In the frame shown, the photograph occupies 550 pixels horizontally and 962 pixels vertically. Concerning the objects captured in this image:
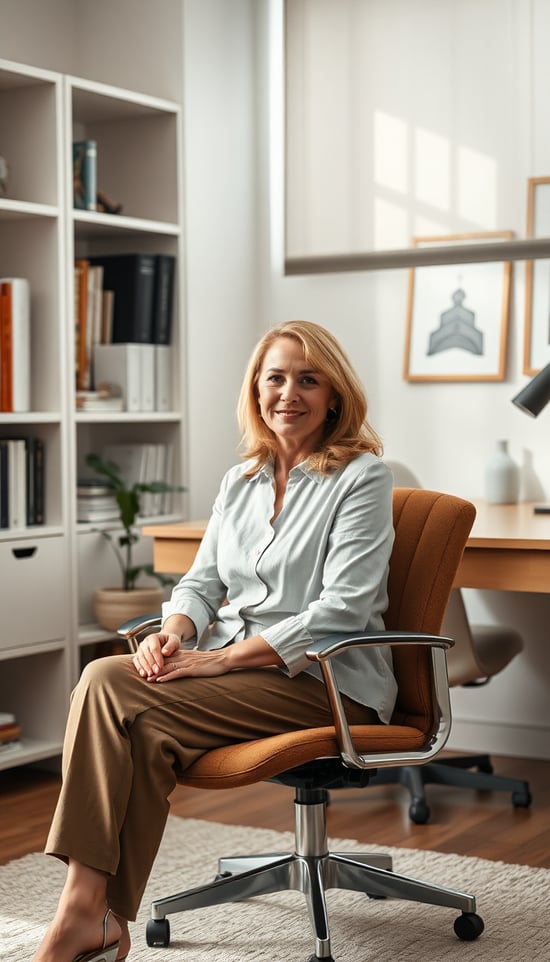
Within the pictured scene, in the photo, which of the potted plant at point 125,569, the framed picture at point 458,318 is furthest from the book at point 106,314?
the framed picture at point 458,318

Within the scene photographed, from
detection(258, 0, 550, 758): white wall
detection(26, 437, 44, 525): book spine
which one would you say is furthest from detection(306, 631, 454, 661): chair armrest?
detection(258, 0, 550, 758): white wall

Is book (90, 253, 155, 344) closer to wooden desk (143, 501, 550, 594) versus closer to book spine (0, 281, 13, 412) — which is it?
book spine (0, 281, 13, 412)

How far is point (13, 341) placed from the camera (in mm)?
3670

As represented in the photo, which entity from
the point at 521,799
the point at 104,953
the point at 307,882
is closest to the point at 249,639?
the point at 307,882

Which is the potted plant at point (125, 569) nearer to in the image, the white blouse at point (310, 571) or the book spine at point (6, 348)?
the book spine at point (6, 348)

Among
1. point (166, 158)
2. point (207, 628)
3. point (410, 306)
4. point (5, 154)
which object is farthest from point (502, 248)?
point (207, 628)

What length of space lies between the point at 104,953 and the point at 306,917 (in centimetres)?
65

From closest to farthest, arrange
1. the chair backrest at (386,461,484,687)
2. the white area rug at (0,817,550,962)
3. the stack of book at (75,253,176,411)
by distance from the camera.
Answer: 1. the white area rug at (0,817,550,962)
2. the chair backrest at (386,461,484,687)
3. the stack of book at (75,253,176,411)

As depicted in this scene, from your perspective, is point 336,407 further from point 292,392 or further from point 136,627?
point 136,627

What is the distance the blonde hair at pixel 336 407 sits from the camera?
2607mm

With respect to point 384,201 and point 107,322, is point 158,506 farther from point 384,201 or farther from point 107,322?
point 384,201

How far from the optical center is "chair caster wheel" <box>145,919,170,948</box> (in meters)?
2.55

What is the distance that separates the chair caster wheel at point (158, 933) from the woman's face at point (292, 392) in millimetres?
964

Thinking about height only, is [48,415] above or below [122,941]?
above
